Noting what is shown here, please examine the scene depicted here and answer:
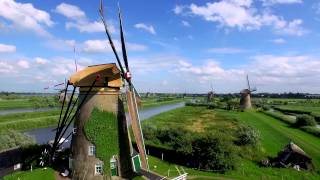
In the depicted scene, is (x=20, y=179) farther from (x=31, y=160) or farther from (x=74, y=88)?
(x=74, y=88)

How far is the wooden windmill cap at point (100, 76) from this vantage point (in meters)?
19.5

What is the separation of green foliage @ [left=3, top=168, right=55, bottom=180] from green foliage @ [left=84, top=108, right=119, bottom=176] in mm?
3918

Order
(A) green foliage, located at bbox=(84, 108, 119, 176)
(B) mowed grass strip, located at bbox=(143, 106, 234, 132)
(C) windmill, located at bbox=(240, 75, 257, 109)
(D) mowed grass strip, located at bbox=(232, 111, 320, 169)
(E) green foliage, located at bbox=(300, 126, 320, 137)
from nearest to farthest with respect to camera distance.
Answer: (A) green foliage, located at bbox=(84, 108, 119, 176)
(D) mowed grass strip, located at bbox=(232, 111, 320, 169)
(E) green foliage, located at bbox=(300, 126, 320, 137)
(B) mowed grass strip, located at bbox=(143, 106, 234, 132)
(C) windmill, located at bbox=(240, 75, 257, 109)

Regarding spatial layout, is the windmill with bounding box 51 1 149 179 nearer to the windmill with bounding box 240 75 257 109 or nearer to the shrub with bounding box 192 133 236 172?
the shrub with bounding box 192 133 236 172

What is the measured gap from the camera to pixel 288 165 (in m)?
28.0

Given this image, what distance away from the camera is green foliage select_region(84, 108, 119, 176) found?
19.7 metres

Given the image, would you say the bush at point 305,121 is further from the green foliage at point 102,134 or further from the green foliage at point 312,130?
the green foliage at point 102,134

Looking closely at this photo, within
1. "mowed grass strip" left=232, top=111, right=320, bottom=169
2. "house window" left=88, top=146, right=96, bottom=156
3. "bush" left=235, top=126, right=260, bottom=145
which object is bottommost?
"mowed grass strip" left=232, top=111, right=320, bottom=169

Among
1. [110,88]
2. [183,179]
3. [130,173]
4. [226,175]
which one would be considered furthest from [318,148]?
[110,88]

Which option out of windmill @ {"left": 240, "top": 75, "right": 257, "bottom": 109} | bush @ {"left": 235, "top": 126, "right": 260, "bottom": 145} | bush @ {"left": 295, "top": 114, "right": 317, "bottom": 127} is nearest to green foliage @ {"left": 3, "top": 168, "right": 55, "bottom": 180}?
bush @ {"left": 235, "top": 126, "right": 260, "bottom": 145}

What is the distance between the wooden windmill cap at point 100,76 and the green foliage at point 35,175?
20.9 feet

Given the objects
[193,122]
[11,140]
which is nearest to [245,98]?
[193,122]

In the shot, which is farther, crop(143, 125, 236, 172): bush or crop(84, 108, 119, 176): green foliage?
crop(143, 125, 236, 172): bush

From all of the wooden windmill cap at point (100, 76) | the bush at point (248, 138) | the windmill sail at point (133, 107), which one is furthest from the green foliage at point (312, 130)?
the wooden windmill cap at point (100, 76)
